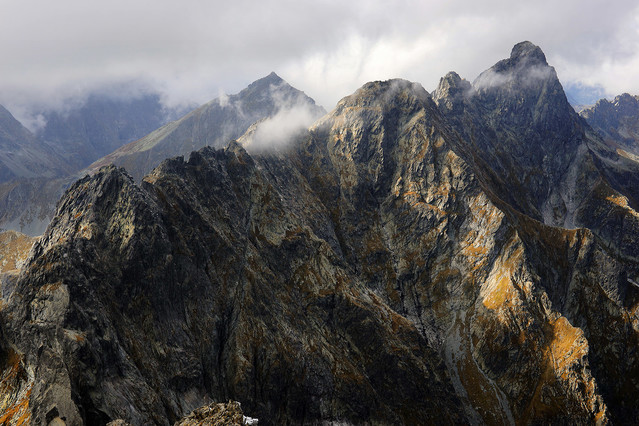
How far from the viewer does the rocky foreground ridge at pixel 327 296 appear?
58094 millimetres

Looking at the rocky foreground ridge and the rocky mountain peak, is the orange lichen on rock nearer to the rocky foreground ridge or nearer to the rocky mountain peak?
the rocky foreground ridge

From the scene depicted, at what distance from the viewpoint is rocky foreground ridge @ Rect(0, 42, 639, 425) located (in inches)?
2287

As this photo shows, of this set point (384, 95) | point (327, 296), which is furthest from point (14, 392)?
point (384, 95)

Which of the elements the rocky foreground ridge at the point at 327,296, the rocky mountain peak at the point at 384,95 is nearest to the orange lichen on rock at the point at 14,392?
the rocky foreground ridge at the point at 327,296

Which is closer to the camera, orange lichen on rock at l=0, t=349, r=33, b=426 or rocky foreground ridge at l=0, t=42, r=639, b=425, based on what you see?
orange lichen on rock at l=0, t=349, r=33, b=426

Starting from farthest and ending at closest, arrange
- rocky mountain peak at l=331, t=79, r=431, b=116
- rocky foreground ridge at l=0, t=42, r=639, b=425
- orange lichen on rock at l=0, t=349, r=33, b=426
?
rocky mountain peak at l=331, t=79, r=431, b=116 < rocky foreground ridge at l=0, t=42, r=639, b=425 < orange lichen on rock at l=0, t=349, r=33, b=426

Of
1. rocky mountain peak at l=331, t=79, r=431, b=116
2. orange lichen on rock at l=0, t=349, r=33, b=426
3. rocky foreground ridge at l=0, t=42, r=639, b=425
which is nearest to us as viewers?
orange lichen on rock at l=0, t=349, r=33, b=426

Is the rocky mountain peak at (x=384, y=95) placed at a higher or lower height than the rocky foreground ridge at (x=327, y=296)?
higher

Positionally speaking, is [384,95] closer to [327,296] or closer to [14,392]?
[327,296]

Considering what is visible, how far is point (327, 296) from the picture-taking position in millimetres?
108812

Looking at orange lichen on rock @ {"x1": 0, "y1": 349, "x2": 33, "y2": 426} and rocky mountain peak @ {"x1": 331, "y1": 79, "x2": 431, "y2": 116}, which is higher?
rocky mountain peak @ {"x1": 331, "y1": 79, "x2": 431, "y2": 116}

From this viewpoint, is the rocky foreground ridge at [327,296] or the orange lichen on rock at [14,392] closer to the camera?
the orange lichen on rock at [14,392]

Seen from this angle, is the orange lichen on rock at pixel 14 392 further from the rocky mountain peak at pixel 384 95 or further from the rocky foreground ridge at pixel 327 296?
the rocky mountain peak at pixel 384 95

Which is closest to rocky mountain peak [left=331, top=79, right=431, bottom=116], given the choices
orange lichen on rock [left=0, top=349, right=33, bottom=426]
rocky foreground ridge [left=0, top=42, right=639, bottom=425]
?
rocky foreground ridge [left=0, top=42, right=639, bottom=425]
